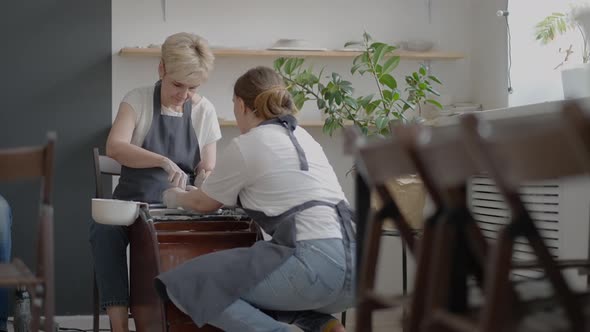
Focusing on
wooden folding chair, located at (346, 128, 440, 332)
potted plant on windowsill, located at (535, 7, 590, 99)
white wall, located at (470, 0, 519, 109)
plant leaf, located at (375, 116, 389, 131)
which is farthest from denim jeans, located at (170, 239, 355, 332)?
white wall, located at (470, 0, 519, 109)

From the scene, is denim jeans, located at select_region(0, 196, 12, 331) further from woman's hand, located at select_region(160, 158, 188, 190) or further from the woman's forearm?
woman's hand, located at select_region(160, 158, 188, 190)

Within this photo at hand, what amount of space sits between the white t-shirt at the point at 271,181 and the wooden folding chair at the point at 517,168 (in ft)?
4.64

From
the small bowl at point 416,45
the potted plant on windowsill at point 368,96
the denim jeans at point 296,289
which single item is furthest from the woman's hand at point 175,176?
the small bowl at point 416,45

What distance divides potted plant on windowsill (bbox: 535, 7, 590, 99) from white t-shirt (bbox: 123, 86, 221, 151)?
151 centimetres

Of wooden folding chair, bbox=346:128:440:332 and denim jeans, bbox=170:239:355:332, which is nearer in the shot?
wooden folding chair, bbox=346:128:440:332

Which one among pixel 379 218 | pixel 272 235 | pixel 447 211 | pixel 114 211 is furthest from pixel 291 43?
pixel 447 211

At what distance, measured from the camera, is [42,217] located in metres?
2.35

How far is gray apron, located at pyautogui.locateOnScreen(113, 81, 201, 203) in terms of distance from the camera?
12.9 feet

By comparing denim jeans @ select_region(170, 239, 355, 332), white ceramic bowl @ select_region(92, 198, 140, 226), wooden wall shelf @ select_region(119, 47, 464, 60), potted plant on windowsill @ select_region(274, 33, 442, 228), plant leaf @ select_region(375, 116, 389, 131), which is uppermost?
wooden wall shelf @ select_region(119, 47, 464, 60)

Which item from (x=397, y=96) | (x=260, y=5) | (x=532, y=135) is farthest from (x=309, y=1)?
(x=532, y=135)

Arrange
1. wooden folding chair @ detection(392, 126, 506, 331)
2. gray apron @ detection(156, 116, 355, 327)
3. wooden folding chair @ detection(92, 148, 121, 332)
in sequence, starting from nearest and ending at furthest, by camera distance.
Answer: wooden folding chair @ detection(392, 126, 506, 331) → gray apron @ detection(156, 116, 355, 327) → wooden folding chair @ detection(92, 148, 121, 332)

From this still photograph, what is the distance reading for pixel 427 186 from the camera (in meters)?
1.76

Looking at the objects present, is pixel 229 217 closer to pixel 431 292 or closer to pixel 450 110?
pixel 431 292

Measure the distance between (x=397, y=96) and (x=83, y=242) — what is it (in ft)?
5.90
